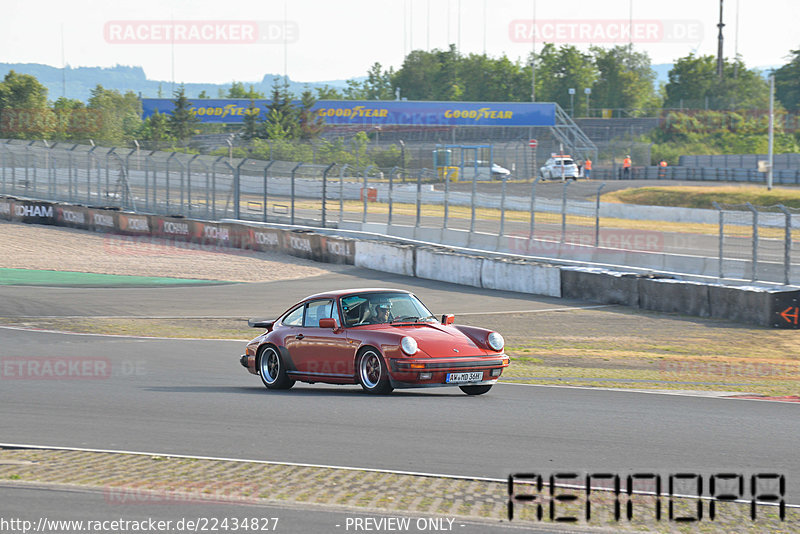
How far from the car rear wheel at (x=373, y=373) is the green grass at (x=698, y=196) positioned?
39344 mm

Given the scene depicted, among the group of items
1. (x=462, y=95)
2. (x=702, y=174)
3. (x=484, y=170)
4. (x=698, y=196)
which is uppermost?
(x=462, y=95)

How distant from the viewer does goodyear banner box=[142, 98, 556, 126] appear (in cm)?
6969

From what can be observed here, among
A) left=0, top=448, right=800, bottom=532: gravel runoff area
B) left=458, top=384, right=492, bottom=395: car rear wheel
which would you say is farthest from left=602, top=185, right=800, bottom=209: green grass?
left=0, top=448, right=800, bottom=532: gravel runoff area

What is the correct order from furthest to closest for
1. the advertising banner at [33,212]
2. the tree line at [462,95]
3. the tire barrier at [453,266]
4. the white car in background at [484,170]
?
the tree line at [462,95], the white car in background at [484,170], the advertising banner at [33,212], the tire barrier at [453,266]

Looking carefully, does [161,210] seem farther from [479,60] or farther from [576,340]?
[479,60]

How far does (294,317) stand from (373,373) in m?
1.48

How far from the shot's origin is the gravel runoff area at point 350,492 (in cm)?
611

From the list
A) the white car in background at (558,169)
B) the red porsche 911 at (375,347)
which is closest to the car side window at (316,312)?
the red porsche 911 at (375,347)

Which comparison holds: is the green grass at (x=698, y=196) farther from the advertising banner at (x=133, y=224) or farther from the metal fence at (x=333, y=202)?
the advertising banner at (x=133, y=224)

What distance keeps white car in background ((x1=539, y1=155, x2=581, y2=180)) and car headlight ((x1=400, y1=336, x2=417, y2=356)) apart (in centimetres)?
5343

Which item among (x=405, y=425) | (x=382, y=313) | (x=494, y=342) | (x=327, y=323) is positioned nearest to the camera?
(x=405, y=425)

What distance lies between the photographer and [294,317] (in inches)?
468

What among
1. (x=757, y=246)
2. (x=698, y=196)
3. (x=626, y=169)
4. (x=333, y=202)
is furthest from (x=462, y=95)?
(x=757, y=246)

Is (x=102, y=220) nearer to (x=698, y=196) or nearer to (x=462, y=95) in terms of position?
(x=698, y=196)
